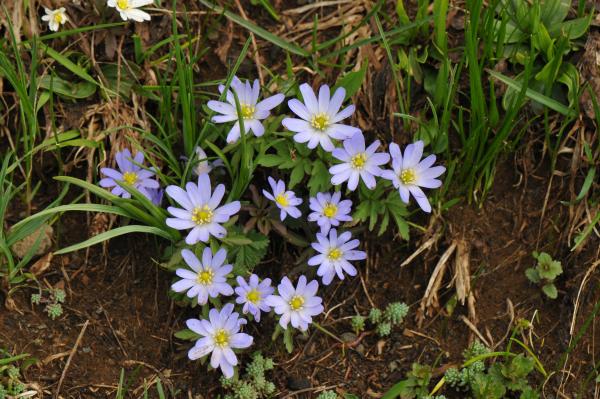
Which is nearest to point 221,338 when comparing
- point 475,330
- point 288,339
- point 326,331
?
point 288,339

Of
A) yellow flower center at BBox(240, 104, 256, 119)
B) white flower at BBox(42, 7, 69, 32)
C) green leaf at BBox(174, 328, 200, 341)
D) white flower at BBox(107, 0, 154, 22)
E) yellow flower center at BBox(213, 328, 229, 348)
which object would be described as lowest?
green leaf at BBox(174, 328, 200, 341)

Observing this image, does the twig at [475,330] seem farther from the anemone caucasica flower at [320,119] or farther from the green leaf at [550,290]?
the anemone caucasica flower at [320,119]

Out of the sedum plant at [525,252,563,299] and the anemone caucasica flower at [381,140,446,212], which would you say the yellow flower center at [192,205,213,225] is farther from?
the sedum plant at [525,252,563,299]

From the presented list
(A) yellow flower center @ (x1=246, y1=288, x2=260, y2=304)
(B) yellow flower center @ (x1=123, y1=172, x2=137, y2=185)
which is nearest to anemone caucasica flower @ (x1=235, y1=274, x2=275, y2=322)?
(A) yellow flower center @ (x1=246, y1=288, x2=260, y2=304)

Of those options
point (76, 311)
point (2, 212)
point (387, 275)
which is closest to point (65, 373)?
point (76, 311)

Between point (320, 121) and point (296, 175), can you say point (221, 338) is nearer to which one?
point (296, 175)

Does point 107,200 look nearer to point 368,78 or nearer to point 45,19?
point 45,19

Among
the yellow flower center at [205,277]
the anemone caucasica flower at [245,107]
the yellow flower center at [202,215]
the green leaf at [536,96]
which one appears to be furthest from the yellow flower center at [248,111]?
the green leaf at [536,96]
